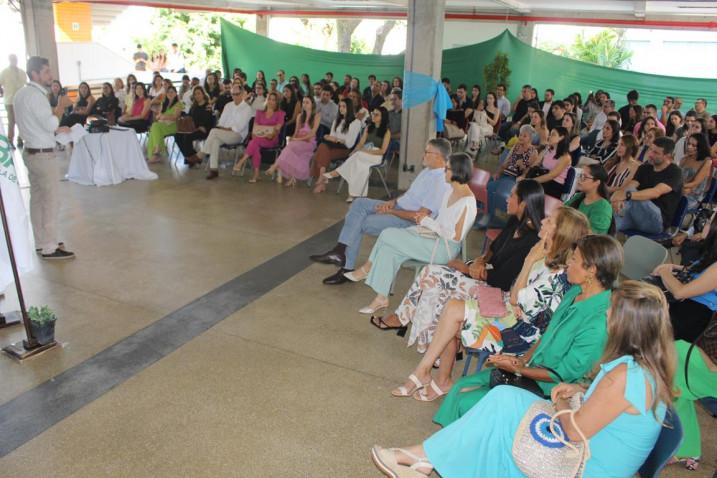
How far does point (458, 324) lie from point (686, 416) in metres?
1.15

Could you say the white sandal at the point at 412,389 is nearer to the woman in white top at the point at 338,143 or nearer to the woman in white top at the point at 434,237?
the woman in white top at the point at 434,237

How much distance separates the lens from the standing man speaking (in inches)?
194

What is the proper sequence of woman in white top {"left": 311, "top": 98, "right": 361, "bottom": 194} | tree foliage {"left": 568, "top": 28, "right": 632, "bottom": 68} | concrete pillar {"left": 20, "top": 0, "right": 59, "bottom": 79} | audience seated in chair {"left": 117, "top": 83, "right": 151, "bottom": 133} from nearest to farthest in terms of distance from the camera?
woman in white top {"left": 311, "top": 98, "right": 361, "bottom": 194}, audience seated in chair {"left": 117, "top": 83, "right": 151, "bottom": 133}, concrete pillar {"left": 20, "top": 0, "right": 59, "bottom": 79}, tree foliage {"left": 568, "top": 28, "right": 632, "bottom": 68}

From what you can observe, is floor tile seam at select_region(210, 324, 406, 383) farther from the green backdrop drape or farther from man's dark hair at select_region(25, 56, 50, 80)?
the green backdrop drape

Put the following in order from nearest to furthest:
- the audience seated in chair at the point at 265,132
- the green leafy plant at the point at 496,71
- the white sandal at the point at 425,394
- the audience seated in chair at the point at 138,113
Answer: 1. the white sandal at the point at 425,394
2. the audience seated in chair at the point at 265,132
3. the audience seated in chair at the point at 138,113
4. the green leafy plant at the point at 496,71

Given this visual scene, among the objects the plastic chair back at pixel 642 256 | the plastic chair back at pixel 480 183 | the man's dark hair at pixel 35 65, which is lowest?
the plastic chair back at pixel 642 256

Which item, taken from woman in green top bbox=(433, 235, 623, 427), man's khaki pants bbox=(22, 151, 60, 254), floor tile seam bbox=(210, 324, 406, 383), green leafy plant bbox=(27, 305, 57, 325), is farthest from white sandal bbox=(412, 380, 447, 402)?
man's khaki pants bbox=(22, 151, 60, 254)

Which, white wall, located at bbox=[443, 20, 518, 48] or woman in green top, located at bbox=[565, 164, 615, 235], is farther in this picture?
white wall, located at bbox=[443, 20, 518, 48]

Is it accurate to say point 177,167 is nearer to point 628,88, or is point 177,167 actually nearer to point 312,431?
point 312,431

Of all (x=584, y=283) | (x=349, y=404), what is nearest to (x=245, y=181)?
(x=349, y=404)

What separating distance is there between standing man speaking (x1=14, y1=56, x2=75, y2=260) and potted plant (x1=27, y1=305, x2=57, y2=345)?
169cm

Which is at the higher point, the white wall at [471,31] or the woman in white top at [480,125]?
the white wall at [471,31]

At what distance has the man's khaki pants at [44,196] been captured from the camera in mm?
5047

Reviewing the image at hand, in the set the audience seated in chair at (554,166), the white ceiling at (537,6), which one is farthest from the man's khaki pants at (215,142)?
the white ceiling at (537,6)
